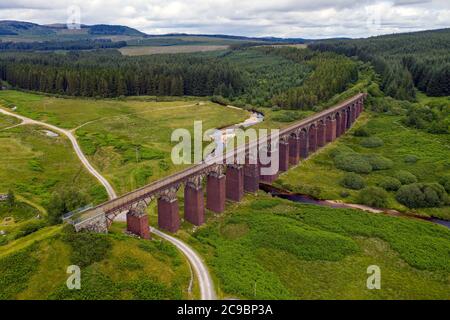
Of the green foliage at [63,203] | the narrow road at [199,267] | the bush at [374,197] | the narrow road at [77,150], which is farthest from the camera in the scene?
the narrow road at [77,150]

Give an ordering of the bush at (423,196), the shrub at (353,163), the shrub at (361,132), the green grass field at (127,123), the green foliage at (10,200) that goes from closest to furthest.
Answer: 1. the green foliage at (10,200)
2. the bush at (423,196)
3. the green grass field at (127,123)
4. the shrub at (353,163)
5. the shrub at (361,132)

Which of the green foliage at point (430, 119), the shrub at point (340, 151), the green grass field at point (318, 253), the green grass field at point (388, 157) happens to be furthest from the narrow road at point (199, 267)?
the green foliage at point (430, 119)

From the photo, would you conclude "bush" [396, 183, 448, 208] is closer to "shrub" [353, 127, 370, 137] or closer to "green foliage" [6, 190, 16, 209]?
"shrub" [353, 127, 370, 137]

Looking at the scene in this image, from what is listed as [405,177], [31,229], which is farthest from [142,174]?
[405,177]

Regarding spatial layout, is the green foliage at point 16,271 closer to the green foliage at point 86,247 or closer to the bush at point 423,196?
the green foliage at point 86,247

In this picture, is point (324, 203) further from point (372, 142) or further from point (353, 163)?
point (372, 142)
